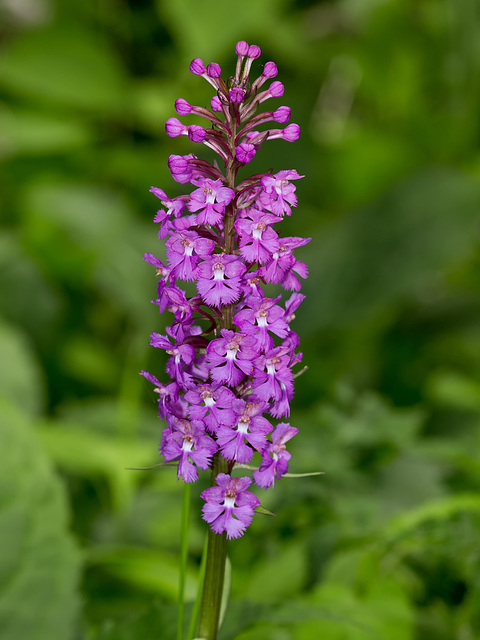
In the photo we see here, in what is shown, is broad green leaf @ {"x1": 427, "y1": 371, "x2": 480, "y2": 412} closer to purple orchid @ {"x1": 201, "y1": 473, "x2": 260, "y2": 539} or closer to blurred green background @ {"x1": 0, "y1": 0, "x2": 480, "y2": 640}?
blurred green background @ {"x1": 0, "y1": 0, "x2": 480, "y2": 640}

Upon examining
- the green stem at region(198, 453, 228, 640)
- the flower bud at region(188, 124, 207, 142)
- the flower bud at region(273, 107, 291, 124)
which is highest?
the flower bud at region(273, 107, 291, 124)

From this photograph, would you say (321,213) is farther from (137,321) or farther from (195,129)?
(195,129)

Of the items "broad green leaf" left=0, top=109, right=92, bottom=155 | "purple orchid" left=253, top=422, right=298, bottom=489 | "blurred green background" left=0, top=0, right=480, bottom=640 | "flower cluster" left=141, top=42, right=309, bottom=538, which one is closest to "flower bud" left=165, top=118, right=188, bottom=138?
"flower cluster" left=141, top=42, right=309, bottom=538

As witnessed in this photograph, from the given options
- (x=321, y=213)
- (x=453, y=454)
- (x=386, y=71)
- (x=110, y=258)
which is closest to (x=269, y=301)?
(x=453, y=454)

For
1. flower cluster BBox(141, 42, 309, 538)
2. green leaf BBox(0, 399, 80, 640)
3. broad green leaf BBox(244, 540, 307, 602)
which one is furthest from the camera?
broad green leaf BBox(244, 540, 307, 602)

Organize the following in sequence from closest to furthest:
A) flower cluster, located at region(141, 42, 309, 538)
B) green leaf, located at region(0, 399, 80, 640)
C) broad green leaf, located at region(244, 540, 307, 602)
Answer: flower cluster, located at region(141, 42, 309, 538), green leaf, located at region(0, 399, 80, 640), broad green leaf, located at region(244, 540, 307, 602)

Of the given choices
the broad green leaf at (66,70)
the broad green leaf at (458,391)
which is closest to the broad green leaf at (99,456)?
the broad green leaf at (458,391)

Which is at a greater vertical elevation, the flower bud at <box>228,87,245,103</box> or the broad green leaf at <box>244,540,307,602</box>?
the flower bud at <box>228,87,245,103</box>

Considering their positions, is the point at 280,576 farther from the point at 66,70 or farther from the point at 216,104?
the point at 66,70

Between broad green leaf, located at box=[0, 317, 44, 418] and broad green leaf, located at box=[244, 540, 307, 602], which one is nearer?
broad green leaf, located at box=[244, 540, 307, 602]
